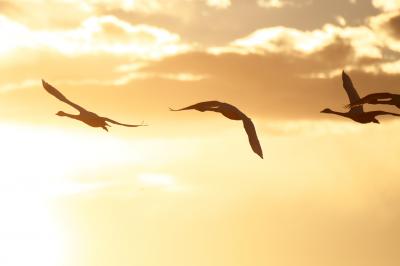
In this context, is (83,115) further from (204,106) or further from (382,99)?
(382,99)

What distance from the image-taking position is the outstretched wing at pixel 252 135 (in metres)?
22.2

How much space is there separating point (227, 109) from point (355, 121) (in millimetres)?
7357

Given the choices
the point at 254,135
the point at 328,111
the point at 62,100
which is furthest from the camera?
the point at 328,111

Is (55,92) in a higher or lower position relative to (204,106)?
lower

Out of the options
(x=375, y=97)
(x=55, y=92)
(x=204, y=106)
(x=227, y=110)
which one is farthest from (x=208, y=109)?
(x=55, y=92)

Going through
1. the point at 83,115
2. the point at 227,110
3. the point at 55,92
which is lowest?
the point at 83,115

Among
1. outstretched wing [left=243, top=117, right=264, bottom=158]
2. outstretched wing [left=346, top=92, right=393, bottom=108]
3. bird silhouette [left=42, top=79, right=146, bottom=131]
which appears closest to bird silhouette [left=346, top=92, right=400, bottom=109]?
outstretched wing [left=346, top=92, right=393, bottom=108]

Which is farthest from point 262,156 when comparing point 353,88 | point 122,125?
point 353,88

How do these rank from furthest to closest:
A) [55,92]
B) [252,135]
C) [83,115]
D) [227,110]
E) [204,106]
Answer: [83,115] → [55,92] → [204,106] → [227,110] → [252,135]

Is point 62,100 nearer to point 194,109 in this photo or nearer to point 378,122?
point 194,109

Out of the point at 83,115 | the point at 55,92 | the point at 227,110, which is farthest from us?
the point at 83,115

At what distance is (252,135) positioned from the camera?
23.0 metres

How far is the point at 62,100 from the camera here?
26344mm

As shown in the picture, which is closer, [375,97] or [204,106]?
[375,97]
